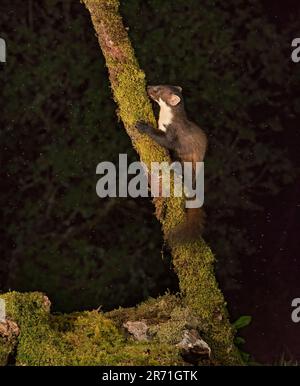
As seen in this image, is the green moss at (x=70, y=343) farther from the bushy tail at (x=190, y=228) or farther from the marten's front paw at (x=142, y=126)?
the marten's front paw at (x=142, y=126)

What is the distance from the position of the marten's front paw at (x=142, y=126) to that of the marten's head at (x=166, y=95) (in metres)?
0.21

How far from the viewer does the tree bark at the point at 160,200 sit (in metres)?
3.20

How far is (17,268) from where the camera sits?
368cm

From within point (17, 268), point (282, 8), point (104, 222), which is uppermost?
point (282, 8)

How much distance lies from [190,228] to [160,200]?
178mm

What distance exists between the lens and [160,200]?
3.29 metres

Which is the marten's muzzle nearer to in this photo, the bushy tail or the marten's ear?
the marten's ear

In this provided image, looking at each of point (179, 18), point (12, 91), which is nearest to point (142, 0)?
point (179, 18)

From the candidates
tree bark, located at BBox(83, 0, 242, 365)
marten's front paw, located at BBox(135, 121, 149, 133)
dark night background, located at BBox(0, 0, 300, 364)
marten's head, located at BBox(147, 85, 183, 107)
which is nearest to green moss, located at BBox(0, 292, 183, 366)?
tree bark, located at BBox(83, 0, 242, 365)

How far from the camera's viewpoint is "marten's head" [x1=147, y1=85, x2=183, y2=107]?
3.35 meters

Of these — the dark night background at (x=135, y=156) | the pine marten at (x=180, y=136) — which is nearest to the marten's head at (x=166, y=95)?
the pine marten at (x=180, y=136)

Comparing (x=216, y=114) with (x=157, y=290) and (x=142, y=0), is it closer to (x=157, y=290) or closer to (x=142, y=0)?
(x=142, y=0)

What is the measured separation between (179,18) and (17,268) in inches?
55.6


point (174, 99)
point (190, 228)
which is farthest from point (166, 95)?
point (190, 228)
